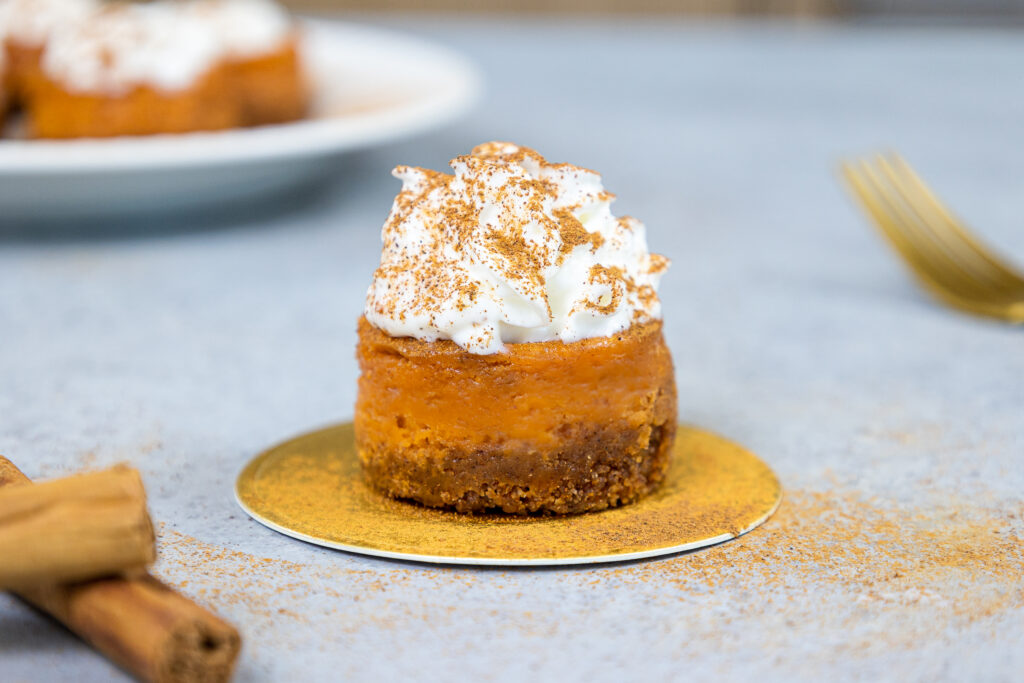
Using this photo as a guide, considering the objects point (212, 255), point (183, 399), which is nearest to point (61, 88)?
point (212, 255)

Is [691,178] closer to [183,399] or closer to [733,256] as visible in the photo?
[733,256]

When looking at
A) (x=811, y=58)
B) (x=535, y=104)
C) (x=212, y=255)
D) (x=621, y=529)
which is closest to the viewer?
(x=621, y=529)

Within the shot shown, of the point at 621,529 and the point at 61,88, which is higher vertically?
the point at 61,88

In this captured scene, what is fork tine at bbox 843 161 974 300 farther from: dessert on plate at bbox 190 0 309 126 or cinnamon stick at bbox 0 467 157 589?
cinnamon stick at bbox 0 467 157 589

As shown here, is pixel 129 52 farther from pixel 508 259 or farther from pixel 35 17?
pixel 508 259

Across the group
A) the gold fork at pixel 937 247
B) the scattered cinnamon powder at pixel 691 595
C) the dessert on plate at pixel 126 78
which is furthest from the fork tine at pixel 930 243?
the dessert on plate at pixel 126 78

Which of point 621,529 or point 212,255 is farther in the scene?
point 212,255

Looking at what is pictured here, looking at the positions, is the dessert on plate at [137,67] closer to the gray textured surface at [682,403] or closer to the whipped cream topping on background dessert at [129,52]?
the whipped cream topping on background dessert at [129,52]
